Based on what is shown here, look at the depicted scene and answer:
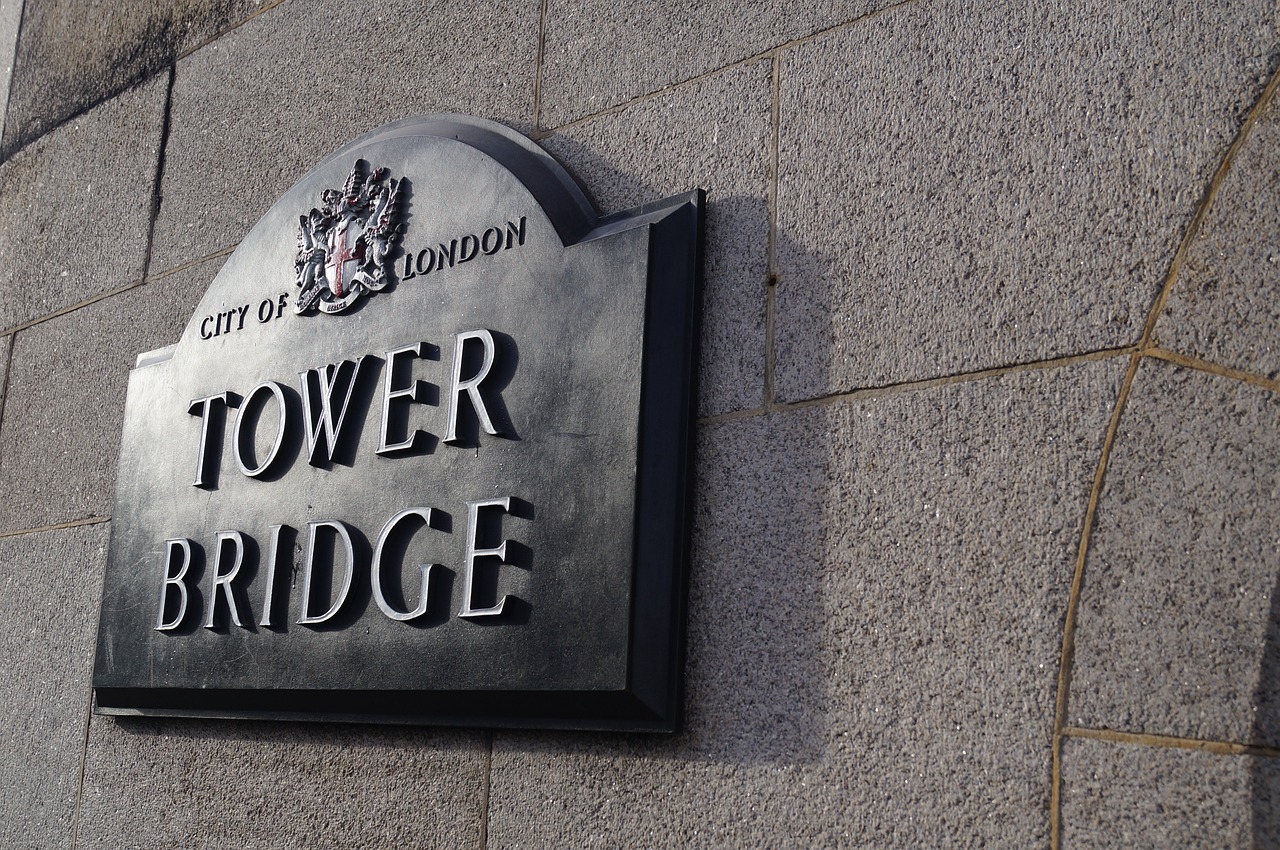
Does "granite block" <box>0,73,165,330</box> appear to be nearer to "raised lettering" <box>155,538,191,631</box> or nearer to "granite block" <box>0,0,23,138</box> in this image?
"granite block" <box>0,0,23,138</box>

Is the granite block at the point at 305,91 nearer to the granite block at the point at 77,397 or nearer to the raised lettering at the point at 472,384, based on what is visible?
the granite block at the point at 77,397

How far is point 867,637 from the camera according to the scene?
7.82ft

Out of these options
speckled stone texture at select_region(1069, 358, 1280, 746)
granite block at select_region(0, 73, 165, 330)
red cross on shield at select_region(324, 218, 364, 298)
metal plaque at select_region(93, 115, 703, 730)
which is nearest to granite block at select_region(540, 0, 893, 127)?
metal plaque at select_region(93, 115, 703, 730)

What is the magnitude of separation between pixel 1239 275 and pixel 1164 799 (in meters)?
0.86

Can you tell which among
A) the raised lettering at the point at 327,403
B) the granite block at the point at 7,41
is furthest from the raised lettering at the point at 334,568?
the granite block at the point at 7,41

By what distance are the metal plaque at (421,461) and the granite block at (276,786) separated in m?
0.09

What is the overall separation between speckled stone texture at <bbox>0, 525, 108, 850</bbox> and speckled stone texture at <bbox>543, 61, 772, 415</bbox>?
2.18 metres

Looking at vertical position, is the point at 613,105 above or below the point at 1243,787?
above

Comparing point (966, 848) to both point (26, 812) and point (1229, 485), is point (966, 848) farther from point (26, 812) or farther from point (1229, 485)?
point (26, 812)

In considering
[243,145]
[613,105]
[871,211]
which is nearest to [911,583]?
[871,211]

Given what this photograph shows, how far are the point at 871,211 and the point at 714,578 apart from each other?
0.83m

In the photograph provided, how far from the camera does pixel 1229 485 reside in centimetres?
203

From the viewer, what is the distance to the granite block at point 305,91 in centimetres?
357

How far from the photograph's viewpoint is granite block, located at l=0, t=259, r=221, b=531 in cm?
424
